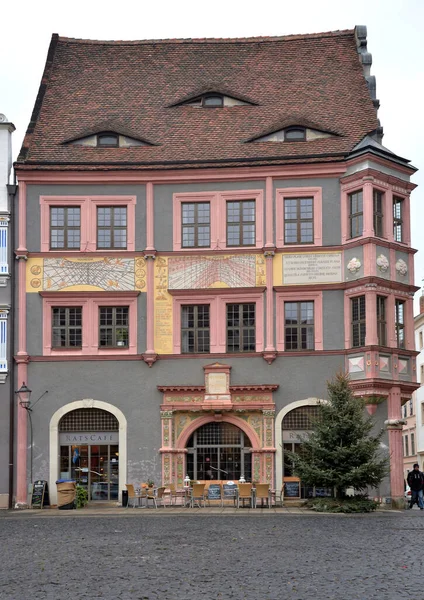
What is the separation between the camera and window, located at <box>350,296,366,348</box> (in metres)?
38.1

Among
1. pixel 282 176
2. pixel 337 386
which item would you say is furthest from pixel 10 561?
pixel 282 176

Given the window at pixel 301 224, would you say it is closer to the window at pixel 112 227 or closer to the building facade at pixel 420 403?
the window at pixel 112 227

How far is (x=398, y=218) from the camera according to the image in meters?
40.0

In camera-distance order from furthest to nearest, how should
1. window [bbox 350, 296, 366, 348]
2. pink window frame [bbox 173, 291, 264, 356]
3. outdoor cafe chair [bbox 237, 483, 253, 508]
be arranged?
1. pink window frame [bbox 173, 291, 264, 356]
2. window [bbox 350, 296, 366, 348]
3. outdoor cafe chair [bbox 237, 483, 253, 508]

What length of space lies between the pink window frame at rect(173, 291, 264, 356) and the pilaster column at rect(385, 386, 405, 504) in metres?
4.82

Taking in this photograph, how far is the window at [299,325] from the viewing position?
38906 mm

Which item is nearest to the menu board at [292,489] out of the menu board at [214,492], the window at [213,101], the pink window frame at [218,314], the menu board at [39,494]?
the menu board at [214,492]

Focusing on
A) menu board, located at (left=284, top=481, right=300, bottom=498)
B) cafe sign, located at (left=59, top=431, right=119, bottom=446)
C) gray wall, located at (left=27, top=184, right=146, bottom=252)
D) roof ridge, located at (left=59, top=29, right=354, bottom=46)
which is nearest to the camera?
menu board, located at (left=284, top=481, right=300, bottom=498)

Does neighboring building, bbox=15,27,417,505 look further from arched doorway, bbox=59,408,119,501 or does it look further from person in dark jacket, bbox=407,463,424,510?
person in dark jacket, bbox=407,463,424,510

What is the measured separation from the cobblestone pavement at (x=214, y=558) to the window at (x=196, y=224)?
39.4 feet

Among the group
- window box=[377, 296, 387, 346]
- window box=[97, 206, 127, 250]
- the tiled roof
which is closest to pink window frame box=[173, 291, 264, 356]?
window box=[97, 206, 127, 250]

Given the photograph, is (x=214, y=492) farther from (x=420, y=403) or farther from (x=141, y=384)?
(x=420, y=403)

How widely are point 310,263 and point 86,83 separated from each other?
Result: 1174 centimetres

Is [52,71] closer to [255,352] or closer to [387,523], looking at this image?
[255,352]
